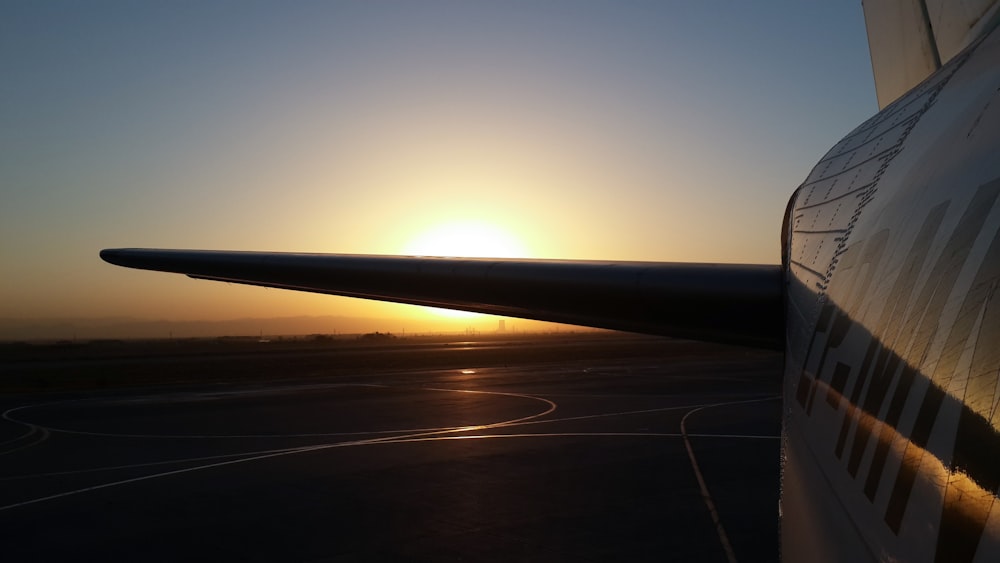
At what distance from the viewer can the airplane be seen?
1494 mm

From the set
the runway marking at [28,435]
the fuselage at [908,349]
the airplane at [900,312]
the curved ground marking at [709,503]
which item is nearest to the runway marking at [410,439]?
the curved ground marking at [709,503]

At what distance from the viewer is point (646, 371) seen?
151 ft

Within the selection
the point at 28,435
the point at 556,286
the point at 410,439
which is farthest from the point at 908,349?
the point at 28,435

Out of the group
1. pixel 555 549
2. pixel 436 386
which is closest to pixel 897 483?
pixel 555 549

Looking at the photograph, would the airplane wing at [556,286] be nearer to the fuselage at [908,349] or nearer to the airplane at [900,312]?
the airplane at [900,312]

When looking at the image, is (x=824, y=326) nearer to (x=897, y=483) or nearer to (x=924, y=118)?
(x=924, y=118)

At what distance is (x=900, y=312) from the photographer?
2172 mm

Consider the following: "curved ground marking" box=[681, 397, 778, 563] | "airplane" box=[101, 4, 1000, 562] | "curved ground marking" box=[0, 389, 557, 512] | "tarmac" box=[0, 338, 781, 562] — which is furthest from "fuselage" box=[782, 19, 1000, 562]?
"curved ground marking" box=[0, 389, 557, 512]

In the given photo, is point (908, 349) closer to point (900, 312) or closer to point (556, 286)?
point (900, 312)

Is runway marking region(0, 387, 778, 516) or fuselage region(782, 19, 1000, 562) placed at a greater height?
fuselage region(782, 19, 1000, 562)

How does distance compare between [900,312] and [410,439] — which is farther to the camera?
[410,439]

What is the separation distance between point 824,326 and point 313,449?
630 inches

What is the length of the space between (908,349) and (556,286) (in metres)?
5.87

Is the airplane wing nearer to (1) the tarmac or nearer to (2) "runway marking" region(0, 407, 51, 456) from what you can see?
(1) the tarmac
